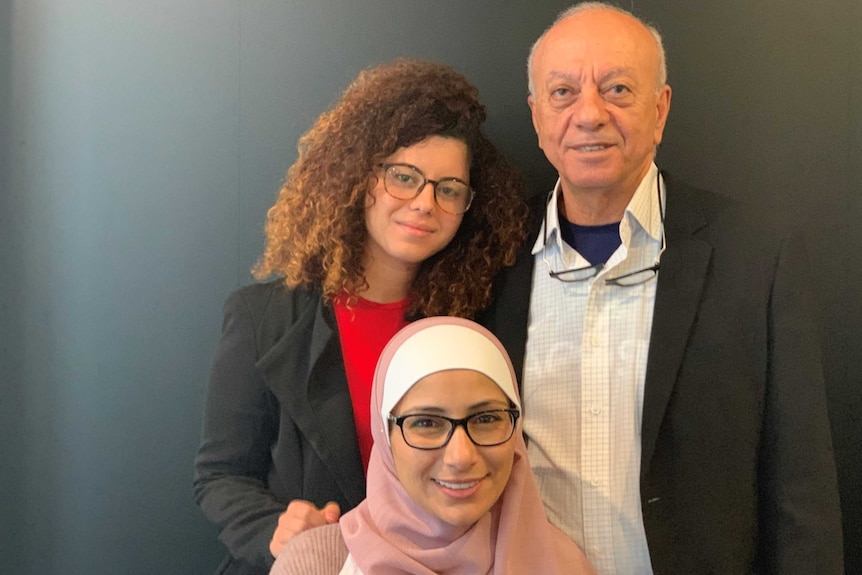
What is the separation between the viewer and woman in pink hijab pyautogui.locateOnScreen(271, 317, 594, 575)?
1373 mm

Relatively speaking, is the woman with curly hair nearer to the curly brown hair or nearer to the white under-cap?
the curly brown hair

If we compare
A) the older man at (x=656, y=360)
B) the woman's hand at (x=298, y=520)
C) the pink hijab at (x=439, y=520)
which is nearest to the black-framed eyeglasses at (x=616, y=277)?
the older man at (x=656, y=360)

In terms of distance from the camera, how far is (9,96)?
2291 millimetres

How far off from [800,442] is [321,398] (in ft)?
3.57

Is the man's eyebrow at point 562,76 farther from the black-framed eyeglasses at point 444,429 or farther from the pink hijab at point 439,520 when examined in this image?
the black-framed eyeglasses at point 444,429

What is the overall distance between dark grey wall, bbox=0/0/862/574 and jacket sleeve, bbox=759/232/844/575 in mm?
544

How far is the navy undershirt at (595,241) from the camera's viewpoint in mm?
1836

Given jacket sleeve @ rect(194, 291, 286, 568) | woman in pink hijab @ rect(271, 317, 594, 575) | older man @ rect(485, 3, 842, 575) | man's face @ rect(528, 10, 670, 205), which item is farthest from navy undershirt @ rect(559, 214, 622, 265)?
jacket sleeve @ rect(194, 291, 286, 568)

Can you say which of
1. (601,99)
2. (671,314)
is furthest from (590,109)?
(671,314)

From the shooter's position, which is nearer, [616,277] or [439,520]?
[439,520]

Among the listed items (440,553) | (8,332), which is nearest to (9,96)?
(8,332)

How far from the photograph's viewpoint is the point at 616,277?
175cm

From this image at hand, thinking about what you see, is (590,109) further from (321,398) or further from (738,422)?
(321,398)

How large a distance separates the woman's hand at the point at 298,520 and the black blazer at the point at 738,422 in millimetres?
692
